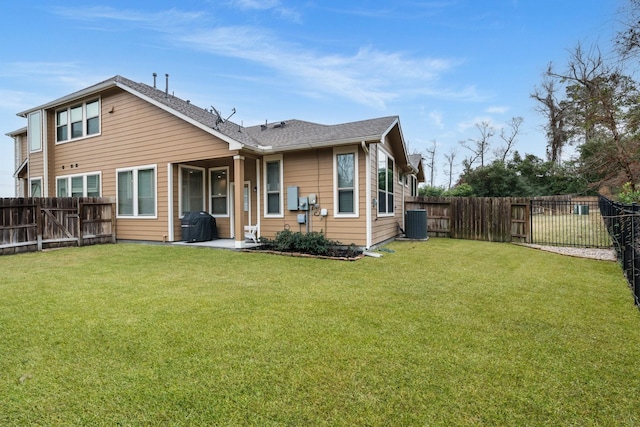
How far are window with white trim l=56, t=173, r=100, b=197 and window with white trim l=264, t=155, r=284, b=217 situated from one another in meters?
6.23

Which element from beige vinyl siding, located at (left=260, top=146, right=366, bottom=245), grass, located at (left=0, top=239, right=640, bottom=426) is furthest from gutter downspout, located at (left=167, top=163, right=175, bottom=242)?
grass, located at (left=0, top=239, right=640, bottom=426)

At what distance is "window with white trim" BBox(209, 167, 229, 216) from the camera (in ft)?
33.4

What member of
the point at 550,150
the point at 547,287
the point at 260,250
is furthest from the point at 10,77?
the point at 550,150

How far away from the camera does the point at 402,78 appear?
49.3 ft

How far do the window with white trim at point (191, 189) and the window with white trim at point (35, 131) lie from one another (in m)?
6.58

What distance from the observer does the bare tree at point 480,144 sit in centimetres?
3111

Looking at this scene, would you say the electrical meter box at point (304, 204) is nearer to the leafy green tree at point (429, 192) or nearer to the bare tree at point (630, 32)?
the bare tree at point (630, 32)

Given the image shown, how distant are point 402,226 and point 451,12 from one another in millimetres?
7720

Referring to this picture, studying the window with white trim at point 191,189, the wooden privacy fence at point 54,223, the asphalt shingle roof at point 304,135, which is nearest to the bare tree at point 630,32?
the asphalt shingle roof at point 304,135

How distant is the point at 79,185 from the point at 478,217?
14127 millimetres

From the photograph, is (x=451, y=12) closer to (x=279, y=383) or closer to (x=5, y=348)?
(x=279, y=383)

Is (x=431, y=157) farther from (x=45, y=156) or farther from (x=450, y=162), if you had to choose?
(x=45, y=156)

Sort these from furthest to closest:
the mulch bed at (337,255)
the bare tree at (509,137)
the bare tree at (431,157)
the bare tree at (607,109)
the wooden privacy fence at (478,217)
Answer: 1. the bare tree at (431,157)
2. the bare tree at (509,137)
3. the wooden privacy fence at (478,217)
4. the bare tree at (607,109)
5. the mulch bed at (337,255)

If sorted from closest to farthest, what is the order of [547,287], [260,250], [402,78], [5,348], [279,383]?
[279,383] < [5,348] < [547,287] < [260,250] < [402,78]
